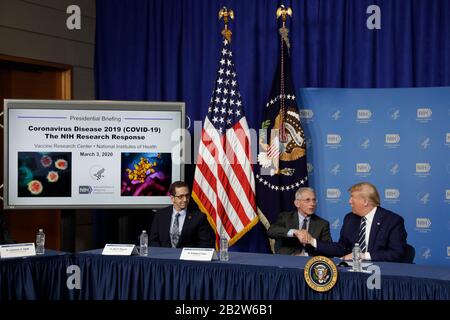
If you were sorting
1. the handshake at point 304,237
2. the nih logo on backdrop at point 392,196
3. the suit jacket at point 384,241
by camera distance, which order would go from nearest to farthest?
the suit jacket at point 384,241
the handshake at point 304,237
the nih logo on backdrop at point 392,196

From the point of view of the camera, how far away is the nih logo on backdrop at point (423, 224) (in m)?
5.21

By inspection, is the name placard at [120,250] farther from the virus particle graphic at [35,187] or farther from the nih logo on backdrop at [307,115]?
the nih logo on backdrop at [307,115]

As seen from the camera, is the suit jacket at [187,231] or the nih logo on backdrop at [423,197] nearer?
the suit jacket at [187,231]

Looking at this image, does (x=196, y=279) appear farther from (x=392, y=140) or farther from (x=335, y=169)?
(x=392, y=140)

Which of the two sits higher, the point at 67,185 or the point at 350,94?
the point at 350,94

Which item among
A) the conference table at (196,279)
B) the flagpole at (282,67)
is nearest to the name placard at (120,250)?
the conference table at (196,279)

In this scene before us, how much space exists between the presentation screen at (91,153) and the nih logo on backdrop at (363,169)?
1515mm

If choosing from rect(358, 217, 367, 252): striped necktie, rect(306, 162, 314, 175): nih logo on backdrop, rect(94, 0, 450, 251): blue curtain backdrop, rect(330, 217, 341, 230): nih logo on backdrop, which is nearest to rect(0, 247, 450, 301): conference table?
rect(358, 217, 367, 252): striped necktie

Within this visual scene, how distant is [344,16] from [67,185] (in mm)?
2855

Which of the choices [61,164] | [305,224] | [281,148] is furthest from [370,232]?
[61,164]

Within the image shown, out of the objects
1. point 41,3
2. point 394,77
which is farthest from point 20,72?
point 394,77

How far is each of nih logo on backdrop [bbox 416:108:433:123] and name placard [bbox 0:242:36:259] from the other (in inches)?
128

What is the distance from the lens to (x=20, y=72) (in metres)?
5.91

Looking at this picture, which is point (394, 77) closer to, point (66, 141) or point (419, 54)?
point (419, 54)
